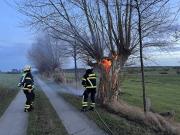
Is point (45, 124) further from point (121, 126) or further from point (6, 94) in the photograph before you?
point (6, 94)

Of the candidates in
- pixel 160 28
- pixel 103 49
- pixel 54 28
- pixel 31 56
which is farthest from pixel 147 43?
pixel 31 56

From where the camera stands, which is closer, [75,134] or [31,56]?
[75,134]

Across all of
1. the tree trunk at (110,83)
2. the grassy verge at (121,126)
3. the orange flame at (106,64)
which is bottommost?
the grassy verge at (121,126)

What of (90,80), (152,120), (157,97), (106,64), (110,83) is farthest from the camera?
(157,97)

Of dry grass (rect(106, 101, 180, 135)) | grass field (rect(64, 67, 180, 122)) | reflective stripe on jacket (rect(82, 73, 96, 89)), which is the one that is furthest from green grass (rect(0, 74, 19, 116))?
grass field (rect(64, 67, 180, 122))

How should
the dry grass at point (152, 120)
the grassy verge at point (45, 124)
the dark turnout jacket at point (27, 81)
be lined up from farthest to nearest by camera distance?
the dark turnout jacket at point (27, 81) → the grassy verge at point (45, 124) → the dry grass at point (152, 120)

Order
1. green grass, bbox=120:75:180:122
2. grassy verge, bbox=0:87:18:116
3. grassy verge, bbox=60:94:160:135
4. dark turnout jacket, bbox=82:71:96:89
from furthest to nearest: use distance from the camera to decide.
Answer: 1. green grass, bbox=120:75:180:122
2. grassy verge, bbox=0:87:18:116
3. dark turnout jacket, bbox=82:71:96:89
4. grassy verge, bbox=60:94:160:135

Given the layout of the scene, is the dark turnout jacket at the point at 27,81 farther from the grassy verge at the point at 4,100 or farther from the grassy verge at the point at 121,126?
the grassy verge at the point at 121,126

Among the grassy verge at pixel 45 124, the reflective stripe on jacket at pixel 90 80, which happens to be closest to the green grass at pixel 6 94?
the grassy verge at pixel 45 124

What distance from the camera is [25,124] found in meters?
16.9

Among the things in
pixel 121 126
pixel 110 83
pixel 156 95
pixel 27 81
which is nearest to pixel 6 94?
pixel 156 95

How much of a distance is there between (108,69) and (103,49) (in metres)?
2.02

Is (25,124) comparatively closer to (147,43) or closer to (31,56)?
(147,43)

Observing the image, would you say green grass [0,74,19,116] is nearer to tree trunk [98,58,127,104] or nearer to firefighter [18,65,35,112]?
firefighter [18,65,35,112]
